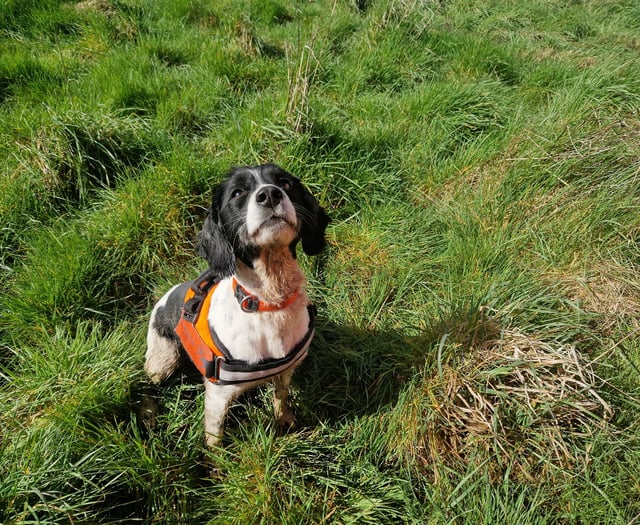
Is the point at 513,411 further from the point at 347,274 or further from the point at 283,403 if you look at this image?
the point at 347,274

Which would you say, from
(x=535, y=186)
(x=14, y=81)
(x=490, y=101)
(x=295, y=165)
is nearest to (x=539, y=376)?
(x=535, y=186)

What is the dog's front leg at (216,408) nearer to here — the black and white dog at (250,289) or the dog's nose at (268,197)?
the black and white dog at (250,289)

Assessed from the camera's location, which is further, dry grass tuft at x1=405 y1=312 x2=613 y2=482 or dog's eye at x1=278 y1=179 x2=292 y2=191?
dog's eye at x1=278 y1=179 x2=292 y2=191

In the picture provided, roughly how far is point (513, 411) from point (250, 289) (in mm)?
1208

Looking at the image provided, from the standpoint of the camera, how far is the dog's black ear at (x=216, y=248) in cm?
171

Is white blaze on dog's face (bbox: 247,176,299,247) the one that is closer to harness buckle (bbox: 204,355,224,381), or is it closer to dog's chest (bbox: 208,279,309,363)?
dog's chest (bbox: 208,279,309,363)

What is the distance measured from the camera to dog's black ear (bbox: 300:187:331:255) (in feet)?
6.27

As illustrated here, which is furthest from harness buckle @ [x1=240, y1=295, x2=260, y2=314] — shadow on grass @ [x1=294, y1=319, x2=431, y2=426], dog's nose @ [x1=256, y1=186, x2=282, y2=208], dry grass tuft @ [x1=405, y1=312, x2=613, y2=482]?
dry grass tuft @ [x1=405, y1=312, x2=613, y2=482]

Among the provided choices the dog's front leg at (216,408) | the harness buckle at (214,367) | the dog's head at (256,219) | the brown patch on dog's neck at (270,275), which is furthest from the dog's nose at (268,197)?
the dog's front leg at (216,408)

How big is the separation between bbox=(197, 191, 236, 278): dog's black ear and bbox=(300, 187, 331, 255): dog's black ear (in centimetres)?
36

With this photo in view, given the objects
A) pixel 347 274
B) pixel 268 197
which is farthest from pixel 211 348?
pixel 347 274

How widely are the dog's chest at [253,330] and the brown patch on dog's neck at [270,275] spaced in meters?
0.08

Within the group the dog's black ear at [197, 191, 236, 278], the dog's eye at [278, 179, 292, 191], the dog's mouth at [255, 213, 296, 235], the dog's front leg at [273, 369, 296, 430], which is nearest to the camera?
the dog's mouth at [255, 213, 296, 235]

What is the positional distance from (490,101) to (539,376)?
2875mm
